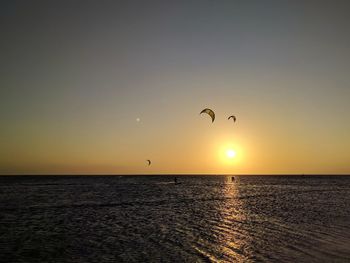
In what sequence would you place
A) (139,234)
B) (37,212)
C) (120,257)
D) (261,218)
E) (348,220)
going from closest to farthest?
1. (120,257)
2. (139,234)
3. (348,220)
4. (261,218)
5. (37,212)

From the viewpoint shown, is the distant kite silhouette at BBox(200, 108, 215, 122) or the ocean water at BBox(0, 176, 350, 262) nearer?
the ocean water at BBox(0, 176, 350, 262)

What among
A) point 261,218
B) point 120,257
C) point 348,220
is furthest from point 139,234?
point 348,220

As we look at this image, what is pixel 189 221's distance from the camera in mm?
23375

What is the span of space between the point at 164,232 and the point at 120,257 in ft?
18.6

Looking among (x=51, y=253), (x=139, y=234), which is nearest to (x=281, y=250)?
(x=139, y=234)

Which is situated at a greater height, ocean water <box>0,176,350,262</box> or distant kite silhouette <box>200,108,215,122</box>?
distant kite silhouette <box>200,108,215,122</box>

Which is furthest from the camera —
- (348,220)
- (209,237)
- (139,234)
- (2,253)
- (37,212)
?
(37,212)

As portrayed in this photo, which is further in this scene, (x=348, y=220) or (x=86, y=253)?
(x=348, y=220)

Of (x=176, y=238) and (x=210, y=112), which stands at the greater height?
(x=210, y=112)

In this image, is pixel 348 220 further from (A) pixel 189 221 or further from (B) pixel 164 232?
(B) pixel 164 232

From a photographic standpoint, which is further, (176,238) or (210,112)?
(210,112)

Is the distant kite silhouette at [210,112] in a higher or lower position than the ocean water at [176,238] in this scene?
higher

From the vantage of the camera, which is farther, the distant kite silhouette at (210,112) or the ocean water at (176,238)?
the distant kite silhouette at (210,112)

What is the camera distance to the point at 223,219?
79.8ft
